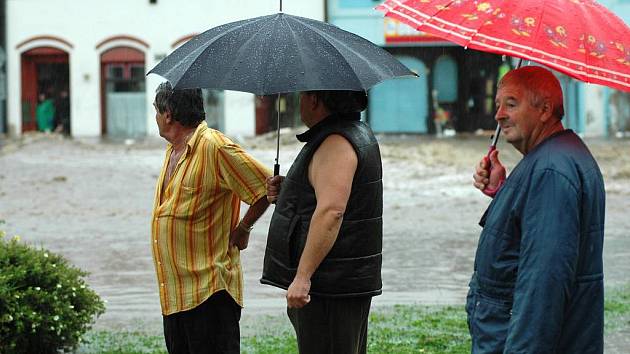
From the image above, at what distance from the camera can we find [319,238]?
14.4ft

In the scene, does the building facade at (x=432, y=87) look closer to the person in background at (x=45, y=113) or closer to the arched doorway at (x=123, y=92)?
the arched doorway at (x=123, y=92)

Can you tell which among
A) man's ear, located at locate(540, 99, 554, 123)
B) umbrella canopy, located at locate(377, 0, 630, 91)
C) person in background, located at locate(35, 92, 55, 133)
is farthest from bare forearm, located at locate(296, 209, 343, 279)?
person in background, located at locate(35, 92, 55, 133)

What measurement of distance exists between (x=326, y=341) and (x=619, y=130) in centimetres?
3170

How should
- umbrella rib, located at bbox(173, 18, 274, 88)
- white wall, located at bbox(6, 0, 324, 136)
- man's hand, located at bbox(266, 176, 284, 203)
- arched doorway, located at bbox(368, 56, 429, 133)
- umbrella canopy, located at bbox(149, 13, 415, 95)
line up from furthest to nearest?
arched doorway, located at bbox(368, 56, 429, 133)
white wall, located at bbox(6, 0, 324, 136)
man's hand, located at bbox(266, 176, 284, 203)
umbrella rib, located at bbox(173, 18, 274, 88)
umbrella canopy, located at bbox(149, 13, 415, 95)

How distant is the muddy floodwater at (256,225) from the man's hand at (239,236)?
3.41m

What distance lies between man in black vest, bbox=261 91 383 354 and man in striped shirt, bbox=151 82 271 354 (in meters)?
0.58

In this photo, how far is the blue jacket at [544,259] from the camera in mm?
3525

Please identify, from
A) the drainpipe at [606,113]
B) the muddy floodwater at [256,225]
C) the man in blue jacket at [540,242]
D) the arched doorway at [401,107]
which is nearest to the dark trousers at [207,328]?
the man in blue jacket at [540,242]

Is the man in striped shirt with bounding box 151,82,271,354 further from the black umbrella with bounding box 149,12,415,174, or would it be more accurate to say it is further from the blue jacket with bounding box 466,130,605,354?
the blue jacket with bounding box 466,130,605,354

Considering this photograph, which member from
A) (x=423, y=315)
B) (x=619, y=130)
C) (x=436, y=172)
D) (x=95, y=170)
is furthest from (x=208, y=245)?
(x=619, y=130)

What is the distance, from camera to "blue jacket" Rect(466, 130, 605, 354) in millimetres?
3525

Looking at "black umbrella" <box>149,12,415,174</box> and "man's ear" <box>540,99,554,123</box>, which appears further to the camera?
"black umbrella" <box>149,12,415,174</box>

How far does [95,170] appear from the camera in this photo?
23.5 meters

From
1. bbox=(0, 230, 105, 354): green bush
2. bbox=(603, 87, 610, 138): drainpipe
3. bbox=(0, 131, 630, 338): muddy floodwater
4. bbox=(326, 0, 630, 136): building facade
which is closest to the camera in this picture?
bbox=(0, 230, 105, 354): green bush
